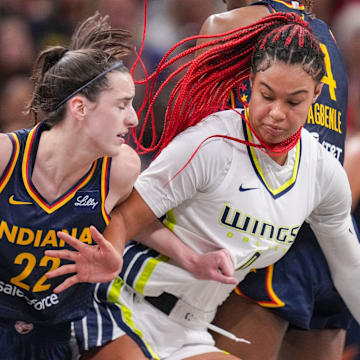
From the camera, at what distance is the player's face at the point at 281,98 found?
1.81 m

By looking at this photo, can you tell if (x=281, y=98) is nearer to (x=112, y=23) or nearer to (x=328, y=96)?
(x=328, y=96)

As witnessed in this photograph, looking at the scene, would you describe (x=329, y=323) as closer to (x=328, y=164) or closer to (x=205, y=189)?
(x=328, y=164)

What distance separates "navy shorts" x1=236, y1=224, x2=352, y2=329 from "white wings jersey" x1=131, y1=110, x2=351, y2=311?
0.39 ft

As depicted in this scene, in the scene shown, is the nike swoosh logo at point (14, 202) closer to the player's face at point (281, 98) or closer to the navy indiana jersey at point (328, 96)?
the player's face at point (281, 98)

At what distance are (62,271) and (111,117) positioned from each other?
0.38 metres

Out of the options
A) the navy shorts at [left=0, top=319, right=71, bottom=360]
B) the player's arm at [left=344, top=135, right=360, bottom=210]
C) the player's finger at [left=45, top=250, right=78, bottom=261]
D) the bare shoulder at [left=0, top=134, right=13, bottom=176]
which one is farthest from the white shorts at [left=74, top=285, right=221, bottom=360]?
the player's arm at [left=344, top=135, right=360, bottom=210]

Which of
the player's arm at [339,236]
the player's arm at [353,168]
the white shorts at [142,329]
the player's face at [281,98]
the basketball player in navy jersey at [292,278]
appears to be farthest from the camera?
the player's arm at [353,168]

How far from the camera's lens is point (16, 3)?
371 cm

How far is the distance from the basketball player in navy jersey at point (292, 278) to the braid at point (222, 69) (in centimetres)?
12

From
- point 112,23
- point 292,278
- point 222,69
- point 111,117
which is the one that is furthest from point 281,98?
point 112,23

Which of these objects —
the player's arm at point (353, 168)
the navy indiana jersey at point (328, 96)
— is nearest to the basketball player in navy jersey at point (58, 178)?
the navy indiana jersey at point (328, 96)

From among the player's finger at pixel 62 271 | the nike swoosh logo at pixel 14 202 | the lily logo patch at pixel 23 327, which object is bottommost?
the lily logo patch at pixel 23 327

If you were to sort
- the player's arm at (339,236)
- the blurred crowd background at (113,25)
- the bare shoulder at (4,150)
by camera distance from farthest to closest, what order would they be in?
the blurred crowd background at (113,25), the player's arm at (339,236), the bare shoulder at (4,150)

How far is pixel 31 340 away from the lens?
1856 mm
